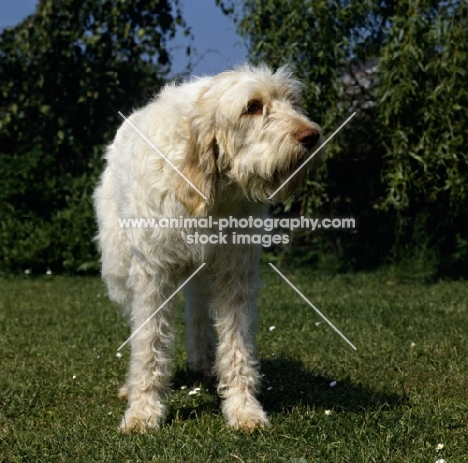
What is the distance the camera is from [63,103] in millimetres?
10359

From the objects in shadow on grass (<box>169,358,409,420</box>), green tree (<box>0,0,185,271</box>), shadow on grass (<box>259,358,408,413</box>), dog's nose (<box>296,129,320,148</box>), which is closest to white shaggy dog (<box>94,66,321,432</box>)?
dog's nose (<box>296,129,320,148</box>)

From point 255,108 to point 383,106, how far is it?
17.4 feet

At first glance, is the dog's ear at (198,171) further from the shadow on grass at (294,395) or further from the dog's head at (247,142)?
the shadow on grass at (294,395)

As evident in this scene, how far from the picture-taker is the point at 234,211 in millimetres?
3756

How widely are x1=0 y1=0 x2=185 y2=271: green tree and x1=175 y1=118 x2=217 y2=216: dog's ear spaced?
6.44 metres

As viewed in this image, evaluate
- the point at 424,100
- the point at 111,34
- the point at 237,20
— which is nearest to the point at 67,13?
the point at 111,34

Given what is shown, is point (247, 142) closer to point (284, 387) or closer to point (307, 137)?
point (307, 137)

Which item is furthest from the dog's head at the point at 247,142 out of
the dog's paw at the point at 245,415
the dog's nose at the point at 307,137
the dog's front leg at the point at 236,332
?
the dog's paw at the point at 245,415

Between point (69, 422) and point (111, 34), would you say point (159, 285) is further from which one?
point (111, 34)

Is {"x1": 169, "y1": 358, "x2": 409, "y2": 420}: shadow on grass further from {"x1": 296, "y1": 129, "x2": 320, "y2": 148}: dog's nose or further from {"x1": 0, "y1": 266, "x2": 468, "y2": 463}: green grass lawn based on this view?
{"x1": 296, "y1": 129, "x2": 320, "y2": 148}: dog's nose

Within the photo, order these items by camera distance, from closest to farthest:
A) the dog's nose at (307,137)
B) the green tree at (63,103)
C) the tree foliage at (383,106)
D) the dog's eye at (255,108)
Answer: the dog's nose at (307,137)
the dog's eye at (255,108)
the tree foliage at (383,106)
the green tree at (63,103)

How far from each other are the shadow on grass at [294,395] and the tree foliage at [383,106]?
3818 millimetres

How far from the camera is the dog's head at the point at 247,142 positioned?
3.47 m

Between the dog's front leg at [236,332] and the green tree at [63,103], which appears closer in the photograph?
the dog's front leg at [236,332]
